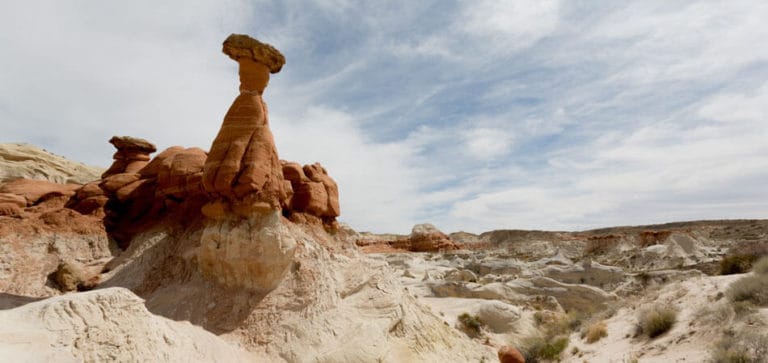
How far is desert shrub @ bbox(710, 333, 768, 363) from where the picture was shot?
8.48m

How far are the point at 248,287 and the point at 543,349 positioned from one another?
9445 mm

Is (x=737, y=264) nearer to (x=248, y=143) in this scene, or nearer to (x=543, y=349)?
(x=543, y=349)

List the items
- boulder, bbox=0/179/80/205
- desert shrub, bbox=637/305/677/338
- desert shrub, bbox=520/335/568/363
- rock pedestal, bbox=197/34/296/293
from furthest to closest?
boulder, bbox=0/179/80/205 < desert shrub, bbox=520/335/568/363 < desert shrub, bbox=637/305/677/338 < rock pedestal, bbox=197/34/296/293

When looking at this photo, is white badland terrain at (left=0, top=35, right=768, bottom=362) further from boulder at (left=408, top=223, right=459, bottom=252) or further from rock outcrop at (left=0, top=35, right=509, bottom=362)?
boulder at (left=408, top=223, right=459, bottom=252)

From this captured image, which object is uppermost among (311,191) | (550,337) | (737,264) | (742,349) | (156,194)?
(156,194)

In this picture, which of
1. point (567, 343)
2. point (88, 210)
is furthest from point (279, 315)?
point (567, 343)

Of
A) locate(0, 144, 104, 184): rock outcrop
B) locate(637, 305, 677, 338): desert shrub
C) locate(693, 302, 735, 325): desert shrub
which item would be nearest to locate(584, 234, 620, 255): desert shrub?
locate(637, 305, 677, 338): desert shrub

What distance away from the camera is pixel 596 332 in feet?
47.5

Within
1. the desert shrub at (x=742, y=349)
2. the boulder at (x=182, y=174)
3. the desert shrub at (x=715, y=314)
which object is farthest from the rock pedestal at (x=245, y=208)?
the desert shrub at (x=715, y=314)

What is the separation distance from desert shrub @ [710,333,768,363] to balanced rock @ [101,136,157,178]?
19.4 metres

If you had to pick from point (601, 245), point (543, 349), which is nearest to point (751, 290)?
point (543, 349)

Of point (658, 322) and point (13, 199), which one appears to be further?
point (13, 199)

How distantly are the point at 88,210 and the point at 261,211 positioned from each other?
7421mm

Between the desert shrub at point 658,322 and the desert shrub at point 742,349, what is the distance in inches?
109
